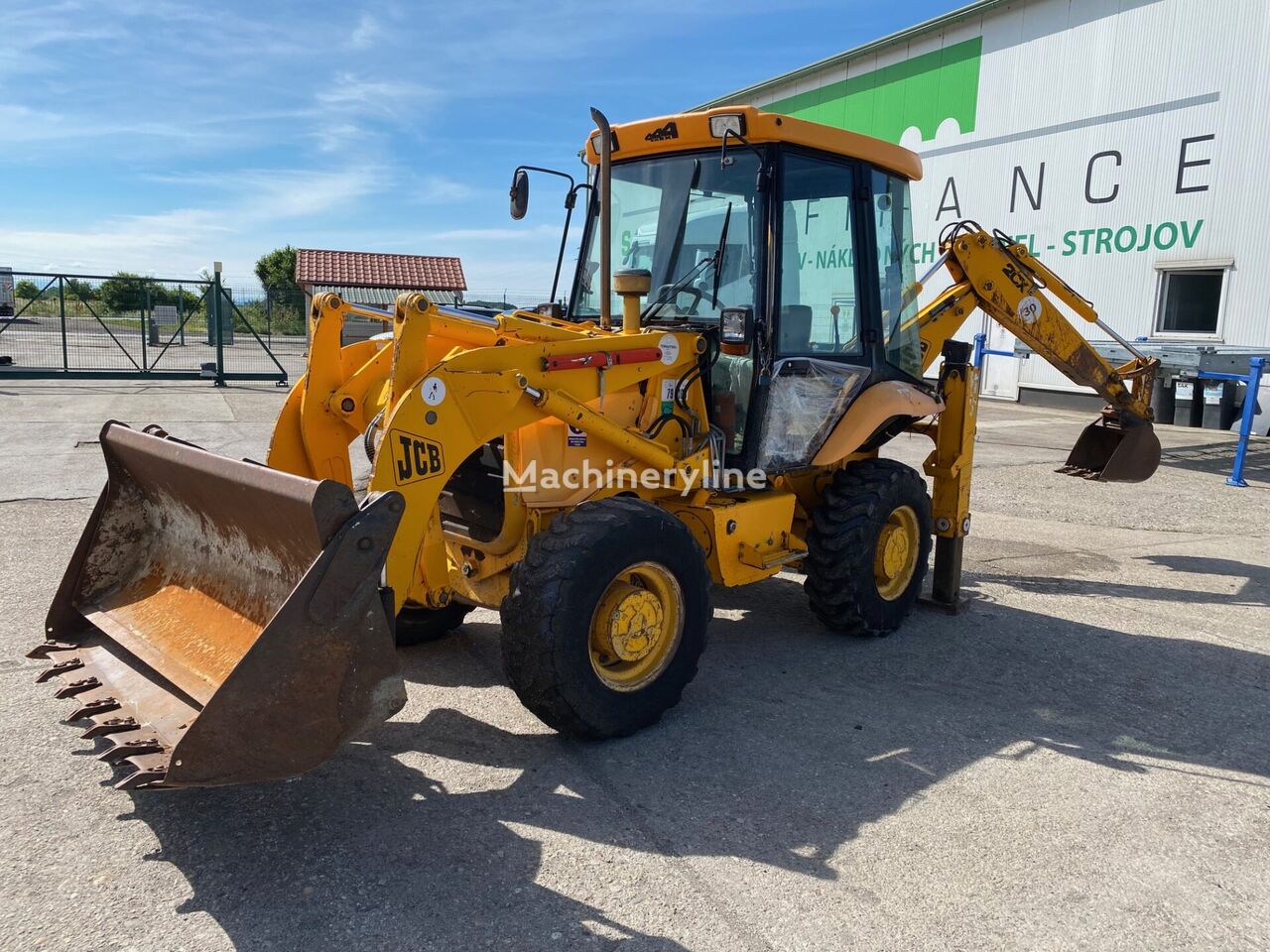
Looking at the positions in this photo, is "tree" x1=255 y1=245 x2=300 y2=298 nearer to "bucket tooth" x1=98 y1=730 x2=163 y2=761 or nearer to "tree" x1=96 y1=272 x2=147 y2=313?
"tree" x1=96 y1=272 x2=147 y2=313

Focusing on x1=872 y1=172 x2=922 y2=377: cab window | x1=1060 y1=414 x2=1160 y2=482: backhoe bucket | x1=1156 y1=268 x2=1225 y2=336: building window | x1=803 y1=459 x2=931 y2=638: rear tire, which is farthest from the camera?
x1=1156 y1=268 x2=1225 y2=336: building window

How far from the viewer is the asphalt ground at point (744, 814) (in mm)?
2793

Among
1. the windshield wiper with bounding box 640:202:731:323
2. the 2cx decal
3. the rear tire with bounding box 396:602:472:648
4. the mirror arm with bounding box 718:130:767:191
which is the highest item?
the mirror arm with bounding box 718:130:767:191

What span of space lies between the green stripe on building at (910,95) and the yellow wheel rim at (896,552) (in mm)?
15833

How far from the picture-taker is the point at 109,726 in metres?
3.01

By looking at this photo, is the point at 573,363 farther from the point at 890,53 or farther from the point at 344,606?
the point at 890,53

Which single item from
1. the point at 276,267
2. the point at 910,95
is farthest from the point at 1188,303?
the point at 276,267

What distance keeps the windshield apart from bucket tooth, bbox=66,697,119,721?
9.84ft

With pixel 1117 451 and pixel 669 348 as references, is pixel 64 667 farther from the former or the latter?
pixel 1117 451

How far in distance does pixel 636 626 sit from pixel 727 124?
248 cm

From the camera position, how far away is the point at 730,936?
2.74m

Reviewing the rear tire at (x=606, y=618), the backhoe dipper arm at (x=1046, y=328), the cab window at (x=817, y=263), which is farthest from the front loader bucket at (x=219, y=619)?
the backhoe dipper arm at (x=1046, y=328)

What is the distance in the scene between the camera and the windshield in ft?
15.5

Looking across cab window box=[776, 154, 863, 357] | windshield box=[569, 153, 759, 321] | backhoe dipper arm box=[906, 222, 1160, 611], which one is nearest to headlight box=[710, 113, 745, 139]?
windshield box=[569, 153, 759, 321]
